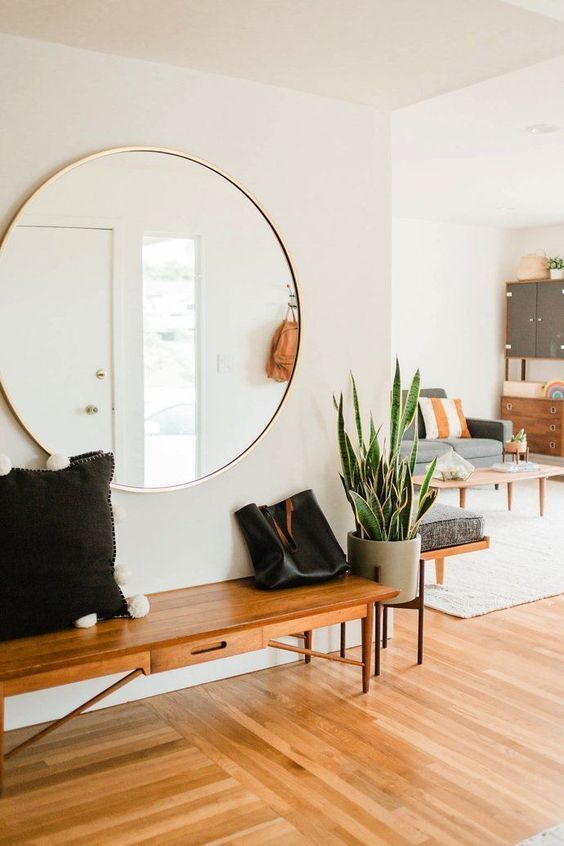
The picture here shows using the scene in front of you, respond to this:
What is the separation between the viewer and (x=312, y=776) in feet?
8.46

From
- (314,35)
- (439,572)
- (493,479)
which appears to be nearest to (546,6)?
(314,35)

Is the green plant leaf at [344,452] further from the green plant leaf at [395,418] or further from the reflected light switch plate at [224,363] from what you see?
the reflected light switch plate at [224,363]

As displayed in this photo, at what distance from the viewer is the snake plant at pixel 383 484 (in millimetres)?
3334

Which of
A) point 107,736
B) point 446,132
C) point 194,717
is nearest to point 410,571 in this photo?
point 194,717

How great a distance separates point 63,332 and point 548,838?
2029 millimetres

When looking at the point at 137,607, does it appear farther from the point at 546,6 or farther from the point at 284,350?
the point at 546,6

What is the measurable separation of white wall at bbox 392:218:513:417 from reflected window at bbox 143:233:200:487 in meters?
5.30

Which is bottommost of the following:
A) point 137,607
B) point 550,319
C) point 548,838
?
point 548,838

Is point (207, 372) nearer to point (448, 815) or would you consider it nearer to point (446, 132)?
point (448, 815)

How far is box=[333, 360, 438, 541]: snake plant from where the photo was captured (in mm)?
3334

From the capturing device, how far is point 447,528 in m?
4.05

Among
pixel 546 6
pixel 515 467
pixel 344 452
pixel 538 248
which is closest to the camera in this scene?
pixel 546 6

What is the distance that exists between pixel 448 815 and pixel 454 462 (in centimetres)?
403

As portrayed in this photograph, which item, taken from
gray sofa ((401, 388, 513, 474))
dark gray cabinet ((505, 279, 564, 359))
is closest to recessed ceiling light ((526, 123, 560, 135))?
gray sofa ((401, 388, 513, 474))
